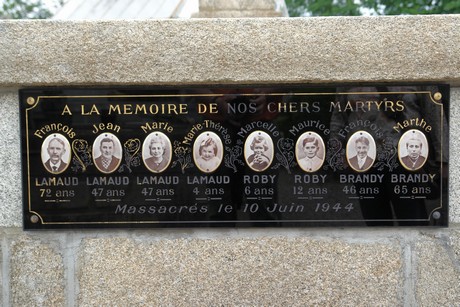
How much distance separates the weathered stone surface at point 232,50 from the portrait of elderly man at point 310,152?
0.89 feet

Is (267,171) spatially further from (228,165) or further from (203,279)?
(203,279)

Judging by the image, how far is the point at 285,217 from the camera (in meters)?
2.54

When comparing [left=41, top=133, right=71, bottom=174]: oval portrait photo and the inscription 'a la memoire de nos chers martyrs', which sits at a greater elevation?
the inscription 'a la memoire de nos chers martyrs'

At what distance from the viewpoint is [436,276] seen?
8.31 feet

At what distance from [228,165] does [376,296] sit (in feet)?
3.02

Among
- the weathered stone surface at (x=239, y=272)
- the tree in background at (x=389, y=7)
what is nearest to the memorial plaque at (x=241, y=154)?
the weathered stone surface at (x=239, y=272)

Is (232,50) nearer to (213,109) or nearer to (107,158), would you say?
(213,109)

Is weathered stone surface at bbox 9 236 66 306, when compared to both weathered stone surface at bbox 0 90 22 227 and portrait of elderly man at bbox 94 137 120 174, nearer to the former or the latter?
weathered stone surface at bbox 0 90 22 227

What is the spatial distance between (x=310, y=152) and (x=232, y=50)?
23.1 inches

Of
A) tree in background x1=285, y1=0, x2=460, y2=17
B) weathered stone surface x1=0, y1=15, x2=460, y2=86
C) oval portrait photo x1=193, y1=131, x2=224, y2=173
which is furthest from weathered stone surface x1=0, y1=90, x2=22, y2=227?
tree in background x1=285, y1=0, x2=460, y2=17

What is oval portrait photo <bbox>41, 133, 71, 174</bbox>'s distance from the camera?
101 inches

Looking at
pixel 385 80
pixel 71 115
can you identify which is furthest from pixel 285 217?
pixel 71 115

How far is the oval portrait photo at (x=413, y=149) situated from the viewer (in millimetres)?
2512

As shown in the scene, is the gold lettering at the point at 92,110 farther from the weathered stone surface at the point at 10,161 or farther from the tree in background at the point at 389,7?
the tree in background at the point at 389,7
